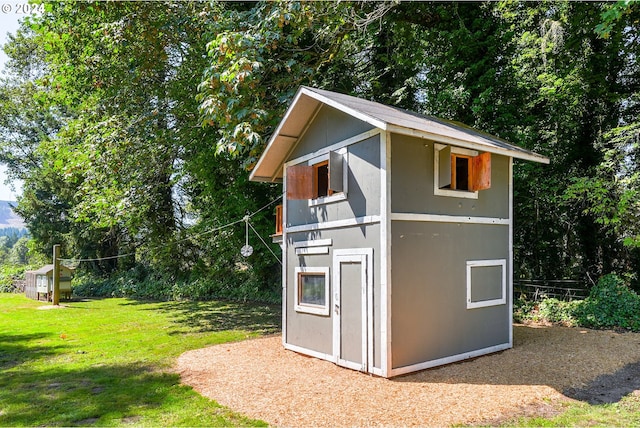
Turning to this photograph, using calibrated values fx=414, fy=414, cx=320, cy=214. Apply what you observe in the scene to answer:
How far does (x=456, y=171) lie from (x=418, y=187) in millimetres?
1468

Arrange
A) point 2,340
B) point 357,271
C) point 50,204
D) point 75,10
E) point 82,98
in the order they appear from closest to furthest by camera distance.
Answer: point 357,271 < point 2,340 < point 75,10 < point 82,98 < point 50,204

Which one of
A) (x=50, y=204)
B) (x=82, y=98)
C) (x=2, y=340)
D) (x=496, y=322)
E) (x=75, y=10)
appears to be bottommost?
(x=2, y=340)

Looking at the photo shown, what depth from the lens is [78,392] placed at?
6.34 metres

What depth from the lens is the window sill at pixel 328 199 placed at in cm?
772

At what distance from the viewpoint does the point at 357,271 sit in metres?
7.28

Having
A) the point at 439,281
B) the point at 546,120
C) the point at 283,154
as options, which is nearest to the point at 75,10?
the point at 283,154

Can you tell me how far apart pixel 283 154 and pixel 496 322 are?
229 inches

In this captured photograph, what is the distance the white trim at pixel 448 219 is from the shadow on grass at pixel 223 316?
5.82m

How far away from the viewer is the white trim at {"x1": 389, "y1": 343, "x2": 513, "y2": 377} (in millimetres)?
6699

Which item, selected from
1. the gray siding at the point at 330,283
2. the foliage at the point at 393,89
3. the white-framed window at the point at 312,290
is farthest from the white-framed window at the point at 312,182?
the foliage at the point at 393,89

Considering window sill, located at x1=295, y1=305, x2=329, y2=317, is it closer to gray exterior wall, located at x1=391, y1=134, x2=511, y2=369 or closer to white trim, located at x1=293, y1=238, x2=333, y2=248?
white trim, located at x1=293, y1=238, x2=333, y2=248

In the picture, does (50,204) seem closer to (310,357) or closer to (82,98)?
(82,98)

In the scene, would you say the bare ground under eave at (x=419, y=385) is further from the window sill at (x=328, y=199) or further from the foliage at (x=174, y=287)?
the foliage at (x=174, y=287)

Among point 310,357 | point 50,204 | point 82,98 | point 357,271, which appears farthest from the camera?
point 50,204
